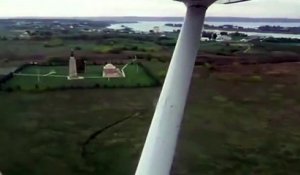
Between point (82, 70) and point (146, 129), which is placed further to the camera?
point (82, 70)

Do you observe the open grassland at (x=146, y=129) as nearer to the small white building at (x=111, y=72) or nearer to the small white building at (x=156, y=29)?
the small white building at (x=111, y=72)

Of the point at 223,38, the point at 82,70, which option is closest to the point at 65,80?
the point at 82,70

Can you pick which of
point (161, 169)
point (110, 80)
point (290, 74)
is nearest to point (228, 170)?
point (161, 169)

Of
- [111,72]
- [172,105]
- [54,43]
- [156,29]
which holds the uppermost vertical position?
[172,105]

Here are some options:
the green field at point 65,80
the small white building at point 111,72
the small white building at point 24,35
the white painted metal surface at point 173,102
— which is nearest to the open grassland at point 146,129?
the green field at point 65,80

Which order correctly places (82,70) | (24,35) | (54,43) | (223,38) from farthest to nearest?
(24,35), (223,38), (54,43), (82,70)

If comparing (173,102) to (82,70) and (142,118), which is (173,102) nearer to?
(142,118)
